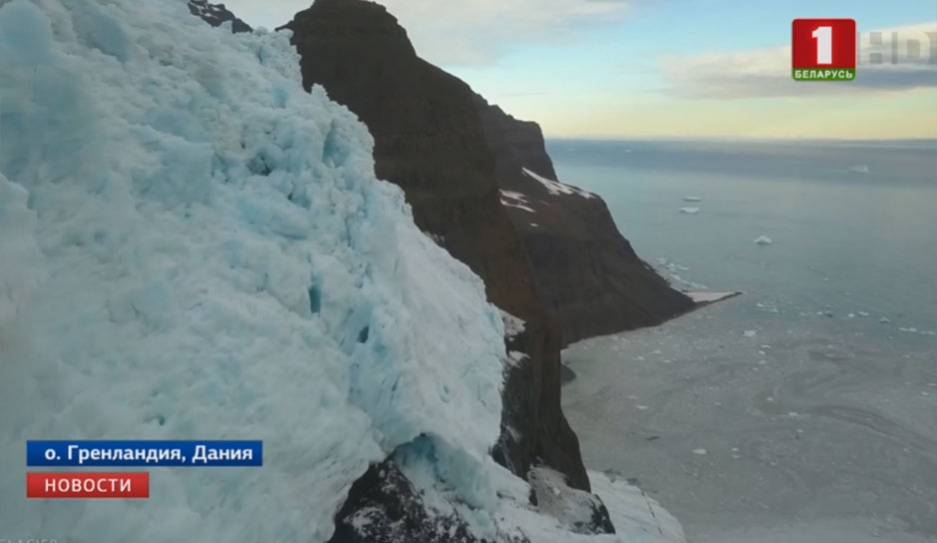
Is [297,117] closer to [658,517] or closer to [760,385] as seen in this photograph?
[658,517]

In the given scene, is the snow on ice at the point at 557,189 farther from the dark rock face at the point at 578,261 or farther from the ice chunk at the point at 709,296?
the ice chunk at the point at 709,296

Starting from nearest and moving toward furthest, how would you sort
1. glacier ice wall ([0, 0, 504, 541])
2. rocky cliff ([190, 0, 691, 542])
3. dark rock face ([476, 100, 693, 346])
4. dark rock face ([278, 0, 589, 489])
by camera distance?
1. glacier ice wall ([0, 0, 504, 541])
2. rocky cliff ([190, 0, 691, 542])
3. dark rock face ([278, 0, 589, 489])
4. dark rock face ([476, 100, 693, 346])

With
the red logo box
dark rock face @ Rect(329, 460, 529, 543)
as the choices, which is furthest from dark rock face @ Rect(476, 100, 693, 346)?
the red logo box

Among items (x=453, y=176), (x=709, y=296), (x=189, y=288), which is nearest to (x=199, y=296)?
(x=189, y=288)

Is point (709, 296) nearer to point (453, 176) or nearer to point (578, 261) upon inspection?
point (578, 261)

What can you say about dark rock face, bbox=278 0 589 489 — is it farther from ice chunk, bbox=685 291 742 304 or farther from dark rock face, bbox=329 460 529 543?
ice chunk, bbox=685 291 742 304
